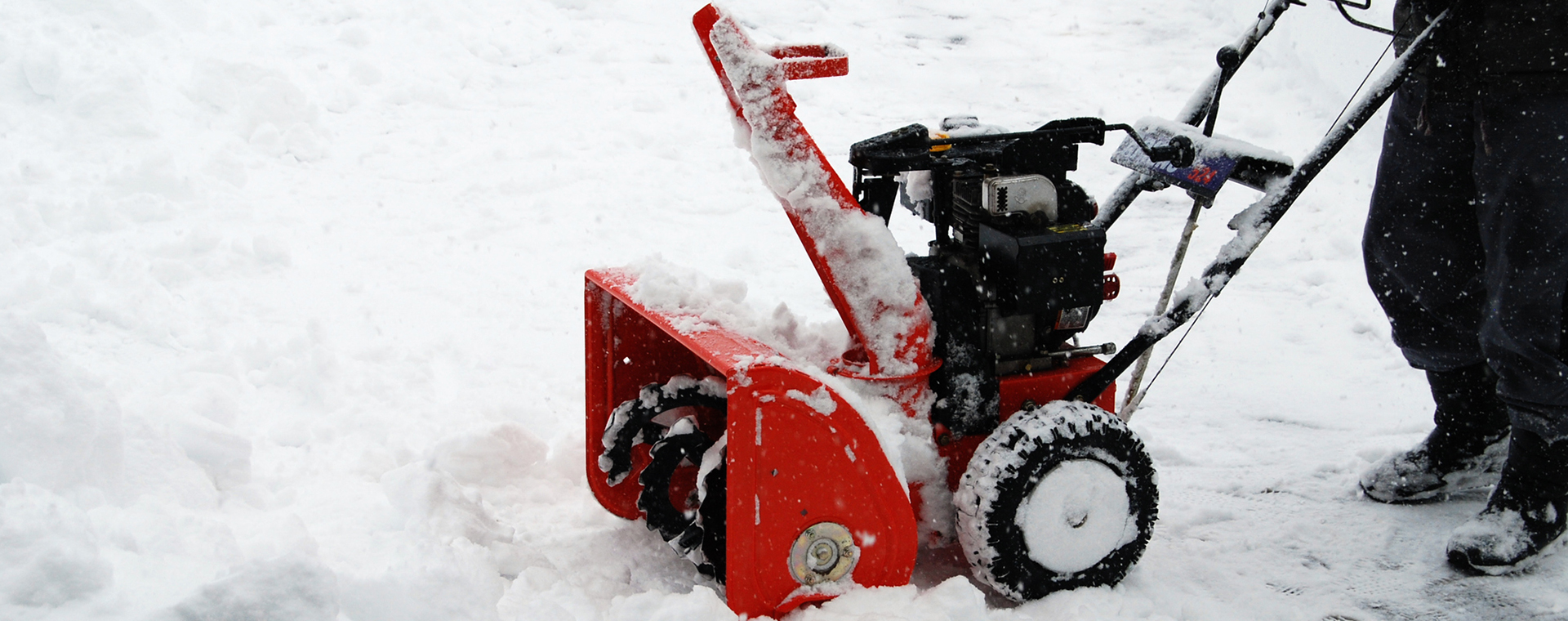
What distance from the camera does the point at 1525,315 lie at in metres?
2.49

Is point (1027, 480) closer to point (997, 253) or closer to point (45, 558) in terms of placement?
point (997, 253)

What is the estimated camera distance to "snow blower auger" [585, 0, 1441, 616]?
6.81ft

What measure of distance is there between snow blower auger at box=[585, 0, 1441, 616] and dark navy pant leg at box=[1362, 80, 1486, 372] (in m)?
0.41

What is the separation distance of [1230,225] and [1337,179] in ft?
13.1

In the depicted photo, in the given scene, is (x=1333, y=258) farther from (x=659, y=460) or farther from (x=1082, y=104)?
(x=659, y=460)

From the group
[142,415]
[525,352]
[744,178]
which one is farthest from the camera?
[744,178]

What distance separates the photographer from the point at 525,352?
145 inches

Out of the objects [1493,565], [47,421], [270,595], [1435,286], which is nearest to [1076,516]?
[1493,565]

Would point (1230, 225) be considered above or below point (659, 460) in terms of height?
above

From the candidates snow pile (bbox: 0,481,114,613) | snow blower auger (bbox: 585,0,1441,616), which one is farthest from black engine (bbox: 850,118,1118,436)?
snow pile (bbox: 0,481,114,613)

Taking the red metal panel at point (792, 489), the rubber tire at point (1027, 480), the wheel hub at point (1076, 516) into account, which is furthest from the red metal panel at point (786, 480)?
the wheel hub at point (1076, 516)

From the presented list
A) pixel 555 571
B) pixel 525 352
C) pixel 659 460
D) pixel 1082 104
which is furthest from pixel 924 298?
pixel 1082 104

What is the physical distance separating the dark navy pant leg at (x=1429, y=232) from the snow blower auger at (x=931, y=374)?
41 centimetres

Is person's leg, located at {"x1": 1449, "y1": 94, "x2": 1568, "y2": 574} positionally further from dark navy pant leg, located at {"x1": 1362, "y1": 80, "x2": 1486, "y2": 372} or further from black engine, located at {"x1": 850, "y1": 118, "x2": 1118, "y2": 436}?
black engine, located at {"x1": 850, "y1": 118, "x2": 1118, "y2": 436}
